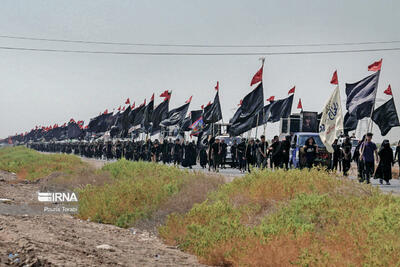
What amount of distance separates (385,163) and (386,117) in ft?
25.5

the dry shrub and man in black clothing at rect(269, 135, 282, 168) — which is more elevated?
man in black clothing at rect(269, 135, 282, 168)

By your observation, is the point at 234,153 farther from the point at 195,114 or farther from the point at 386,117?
the point at 195,114

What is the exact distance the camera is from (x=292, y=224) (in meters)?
8.33

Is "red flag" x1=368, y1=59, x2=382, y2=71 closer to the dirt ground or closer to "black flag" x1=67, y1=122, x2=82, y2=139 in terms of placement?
the dirt ground

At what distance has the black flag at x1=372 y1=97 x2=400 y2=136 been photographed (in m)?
27.9

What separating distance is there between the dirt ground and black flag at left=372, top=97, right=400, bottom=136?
62.1 ft

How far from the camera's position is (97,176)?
18.2 m

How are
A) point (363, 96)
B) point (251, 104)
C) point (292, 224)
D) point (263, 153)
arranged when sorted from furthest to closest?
1. point (251, 104)
2. point (263, 153)
3. point (363, 96)
4. point (292, 224)

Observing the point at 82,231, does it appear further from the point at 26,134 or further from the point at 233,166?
the point at 26,134

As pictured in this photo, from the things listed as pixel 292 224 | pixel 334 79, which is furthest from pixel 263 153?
pixel 292 224

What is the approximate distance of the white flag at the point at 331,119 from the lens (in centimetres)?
1858

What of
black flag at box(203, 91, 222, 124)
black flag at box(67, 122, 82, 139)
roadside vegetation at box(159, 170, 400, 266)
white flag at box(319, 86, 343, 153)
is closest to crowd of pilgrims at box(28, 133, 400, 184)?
white flag at box(319, 86, 343, 153)

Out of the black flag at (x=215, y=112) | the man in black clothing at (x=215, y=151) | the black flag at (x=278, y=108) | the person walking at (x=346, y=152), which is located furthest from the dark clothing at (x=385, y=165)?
the black flag at (x=278, y=108)

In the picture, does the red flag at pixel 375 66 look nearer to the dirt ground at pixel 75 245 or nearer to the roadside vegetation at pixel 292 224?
the roadside vegetation at pixel 292 224
